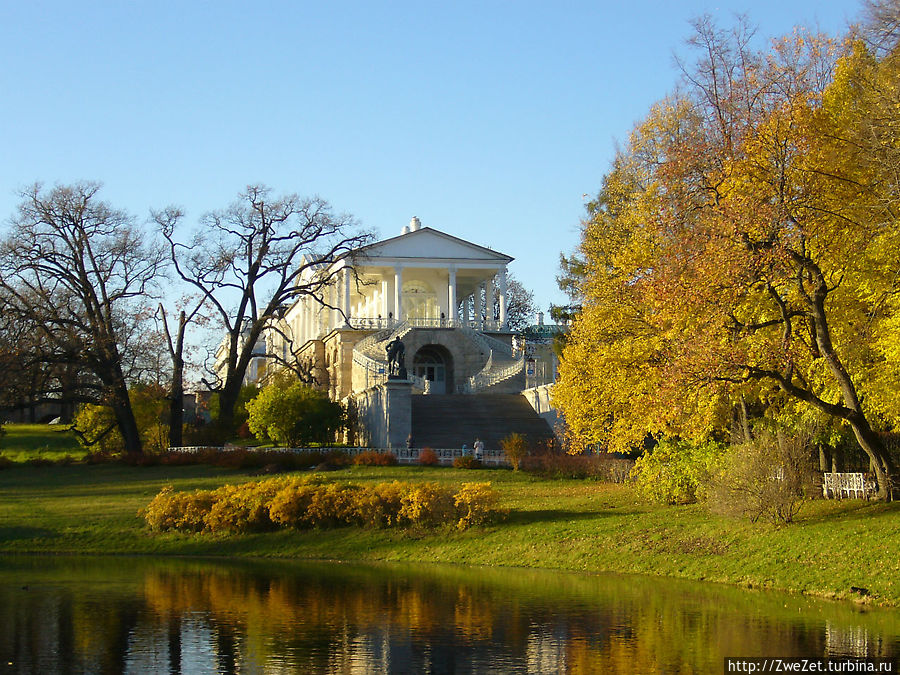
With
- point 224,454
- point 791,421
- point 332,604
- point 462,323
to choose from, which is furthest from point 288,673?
point 462,323

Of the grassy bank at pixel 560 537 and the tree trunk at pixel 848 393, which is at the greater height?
the tree trunk at pixel 848 393

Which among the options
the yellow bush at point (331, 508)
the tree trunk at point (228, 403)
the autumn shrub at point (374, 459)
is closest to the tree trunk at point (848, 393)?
the yellow bush at point (331, 508)

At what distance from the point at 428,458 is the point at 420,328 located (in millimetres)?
21540

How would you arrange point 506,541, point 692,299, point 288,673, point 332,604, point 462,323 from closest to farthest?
point 288,673
point 332,604
point 692,299
point 506,541
point 462,323

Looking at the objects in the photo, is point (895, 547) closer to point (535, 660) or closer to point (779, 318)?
point (779, 318)

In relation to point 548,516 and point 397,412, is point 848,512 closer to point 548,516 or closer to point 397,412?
point 548,516

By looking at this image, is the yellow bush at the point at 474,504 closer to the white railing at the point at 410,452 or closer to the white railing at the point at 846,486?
the white railing at the point at 846,486

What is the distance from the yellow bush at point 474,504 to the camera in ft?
76.7

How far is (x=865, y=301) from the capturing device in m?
20.2

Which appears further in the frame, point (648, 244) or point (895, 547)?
point (648, 244)

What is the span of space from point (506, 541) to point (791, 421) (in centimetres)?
675

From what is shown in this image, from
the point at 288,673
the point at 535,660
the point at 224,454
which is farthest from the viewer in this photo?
the point at 224,454

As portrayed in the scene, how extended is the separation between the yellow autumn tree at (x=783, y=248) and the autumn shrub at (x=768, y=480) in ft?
3.41

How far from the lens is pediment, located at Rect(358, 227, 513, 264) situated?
2352 inches
